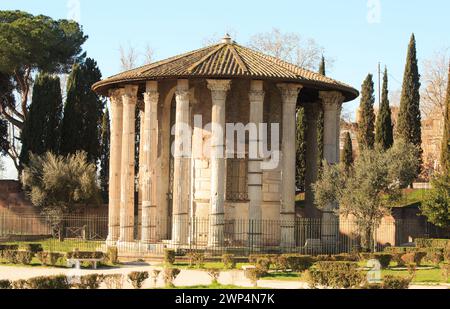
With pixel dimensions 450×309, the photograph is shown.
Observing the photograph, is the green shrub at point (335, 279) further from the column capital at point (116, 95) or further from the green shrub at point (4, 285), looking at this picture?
the column capital at point (116, 95)

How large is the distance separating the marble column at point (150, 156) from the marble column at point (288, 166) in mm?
5011

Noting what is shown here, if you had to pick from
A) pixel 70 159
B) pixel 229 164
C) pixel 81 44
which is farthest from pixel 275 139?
pixel 81 44

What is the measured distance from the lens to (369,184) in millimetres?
30938

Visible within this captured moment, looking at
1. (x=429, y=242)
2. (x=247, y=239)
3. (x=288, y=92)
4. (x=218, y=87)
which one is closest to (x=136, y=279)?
(x=247, y=239)

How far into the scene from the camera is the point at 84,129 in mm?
49438

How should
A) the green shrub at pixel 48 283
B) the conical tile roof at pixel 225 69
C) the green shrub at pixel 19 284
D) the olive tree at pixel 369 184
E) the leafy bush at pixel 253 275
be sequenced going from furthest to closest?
the conical tile roof at pixel 225 69, the olive tree at pixel 369 184, the leafy bush at pixel 253 275, the green shrub at pixel 48 283, the green shrub at pixel 19 284

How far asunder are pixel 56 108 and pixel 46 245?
1365cm

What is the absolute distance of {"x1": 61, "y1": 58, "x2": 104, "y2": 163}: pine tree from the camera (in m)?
48.1

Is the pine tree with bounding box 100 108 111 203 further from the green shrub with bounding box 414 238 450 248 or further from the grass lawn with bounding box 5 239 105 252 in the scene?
the green shrub with bounding box 414 238 450 248

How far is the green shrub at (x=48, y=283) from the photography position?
19344 mm

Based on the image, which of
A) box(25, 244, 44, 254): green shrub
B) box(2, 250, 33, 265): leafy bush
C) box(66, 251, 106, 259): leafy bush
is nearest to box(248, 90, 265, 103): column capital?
box(66, 251, 106, 259): leafy bush

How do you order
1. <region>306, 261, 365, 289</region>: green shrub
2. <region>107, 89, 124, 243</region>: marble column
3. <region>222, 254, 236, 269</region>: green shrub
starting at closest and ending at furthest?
<region>306, 261, 365, 289</region>: green shrub < <region>222, 254, 236, 269</region>: green shrub < <region>107, 89, 124, 243</region>: marble column

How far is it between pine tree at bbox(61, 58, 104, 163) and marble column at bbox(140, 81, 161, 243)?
1574 cm

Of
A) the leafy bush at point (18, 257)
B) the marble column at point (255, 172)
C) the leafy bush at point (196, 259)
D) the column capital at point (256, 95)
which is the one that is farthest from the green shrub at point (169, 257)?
the column capital at point (256, 95)
